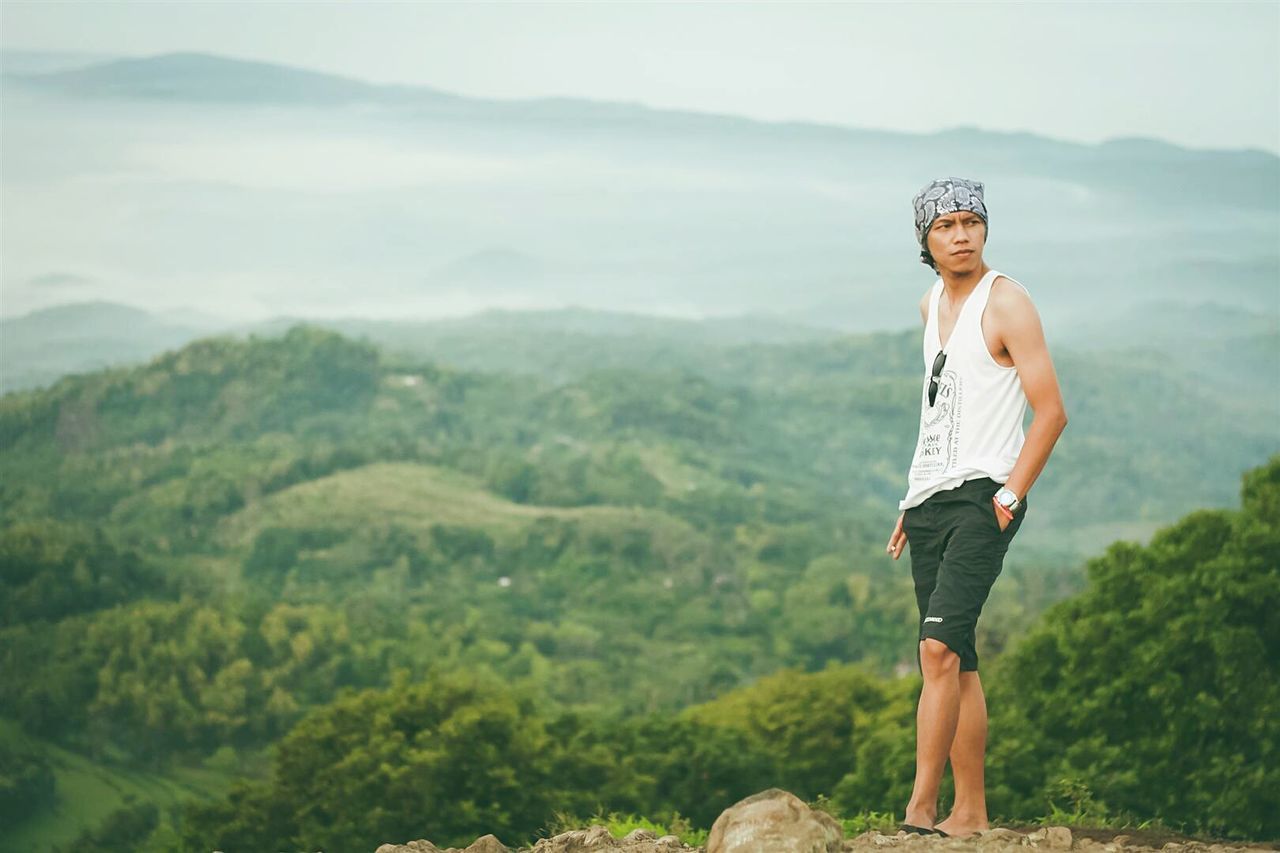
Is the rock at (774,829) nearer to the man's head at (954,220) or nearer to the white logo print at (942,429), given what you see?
the white logo print at (942,429)

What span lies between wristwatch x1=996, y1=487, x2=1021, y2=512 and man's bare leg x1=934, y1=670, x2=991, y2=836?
74cm

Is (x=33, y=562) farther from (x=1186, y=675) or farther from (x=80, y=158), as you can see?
(x=1186, y=675)

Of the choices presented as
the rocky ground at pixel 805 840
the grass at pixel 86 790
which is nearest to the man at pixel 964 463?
the rocky ground at pixel 805 840

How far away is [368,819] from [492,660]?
75713 millimetres

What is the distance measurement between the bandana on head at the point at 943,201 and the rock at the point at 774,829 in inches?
93.0

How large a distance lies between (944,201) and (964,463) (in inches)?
42.4

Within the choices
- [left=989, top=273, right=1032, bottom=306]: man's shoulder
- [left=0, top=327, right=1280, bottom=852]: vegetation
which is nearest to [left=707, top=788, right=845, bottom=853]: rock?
[left=989, top=273, right=1032, bottom=306]: man's shoulder

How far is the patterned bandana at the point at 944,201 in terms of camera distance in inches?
260

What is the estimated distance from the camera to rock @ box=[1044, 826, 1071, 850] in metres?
6.26

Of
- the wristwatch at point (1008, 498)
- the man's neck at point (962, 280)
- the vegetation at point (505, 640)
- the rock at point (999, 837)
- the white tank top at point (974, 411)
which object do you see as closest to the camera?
the rock at point (999, 837)

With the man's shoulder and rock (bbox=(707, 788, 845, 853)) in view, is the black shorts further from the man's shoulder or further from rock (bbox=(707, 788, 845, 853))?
rock (bbox=(707, 788, 845, 853))

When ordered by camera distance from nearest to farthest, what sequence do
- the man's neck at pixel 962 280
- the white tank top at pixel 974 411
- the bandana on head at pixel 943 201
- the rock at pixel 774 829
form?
the rock at pixel 774 829, the white tank top at pixel 974 411, the bandana on head at pixel 943 201, the man's neck at pixel 962 280

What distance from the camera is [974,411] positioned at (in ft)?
21.4

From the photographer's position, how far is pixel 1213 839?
7.26 m
